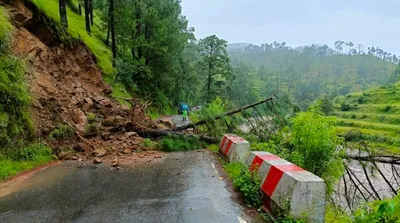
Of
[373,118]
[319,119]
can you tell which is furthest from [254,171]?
[373,118]

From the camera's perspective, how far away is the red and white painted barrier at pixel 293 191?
4.98 metres

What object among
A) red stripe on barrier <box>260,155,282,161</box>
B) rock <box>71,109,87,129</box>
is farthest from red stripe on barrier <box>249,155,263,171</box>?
rock <box>71,109,87,129</box>

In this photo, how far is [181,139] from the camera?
14781 millimetres

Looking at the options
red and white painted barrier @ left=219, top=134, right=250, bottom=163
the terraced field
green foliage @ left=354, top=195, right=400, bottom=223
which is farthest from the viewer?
the terraced field

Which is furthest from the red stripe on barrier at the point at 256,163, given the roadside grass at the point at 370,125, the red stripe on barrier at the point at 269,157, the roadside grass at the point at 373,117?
the roadside grass at the point at 373,117

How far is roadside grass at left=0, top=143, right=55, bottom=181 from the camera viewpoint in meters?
8.56

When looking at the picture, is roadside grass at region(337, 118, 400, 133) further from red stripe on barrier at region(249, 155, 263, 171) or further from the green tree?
red stripe on barrier at region(249, 155, 263, 171)

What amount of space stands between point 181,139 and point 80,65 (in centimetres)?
823

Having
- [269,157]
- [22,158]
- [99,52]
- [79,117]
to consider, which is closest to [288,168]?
[269,157]

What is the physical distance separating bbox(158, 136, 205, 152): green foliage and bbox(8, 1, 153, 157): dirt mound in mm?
1098

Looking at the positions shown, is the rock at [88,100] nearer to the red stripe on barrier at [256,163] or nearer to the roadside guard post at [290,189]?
the red stripe on barrier at [256,163]

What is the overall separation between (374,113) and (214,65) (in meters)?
38.2

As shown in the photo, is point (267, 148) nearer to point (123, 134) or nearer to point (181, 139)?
point (181, 139)

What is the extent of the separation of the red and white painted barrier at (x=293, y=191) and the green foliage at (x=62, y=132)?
8.37 meters
